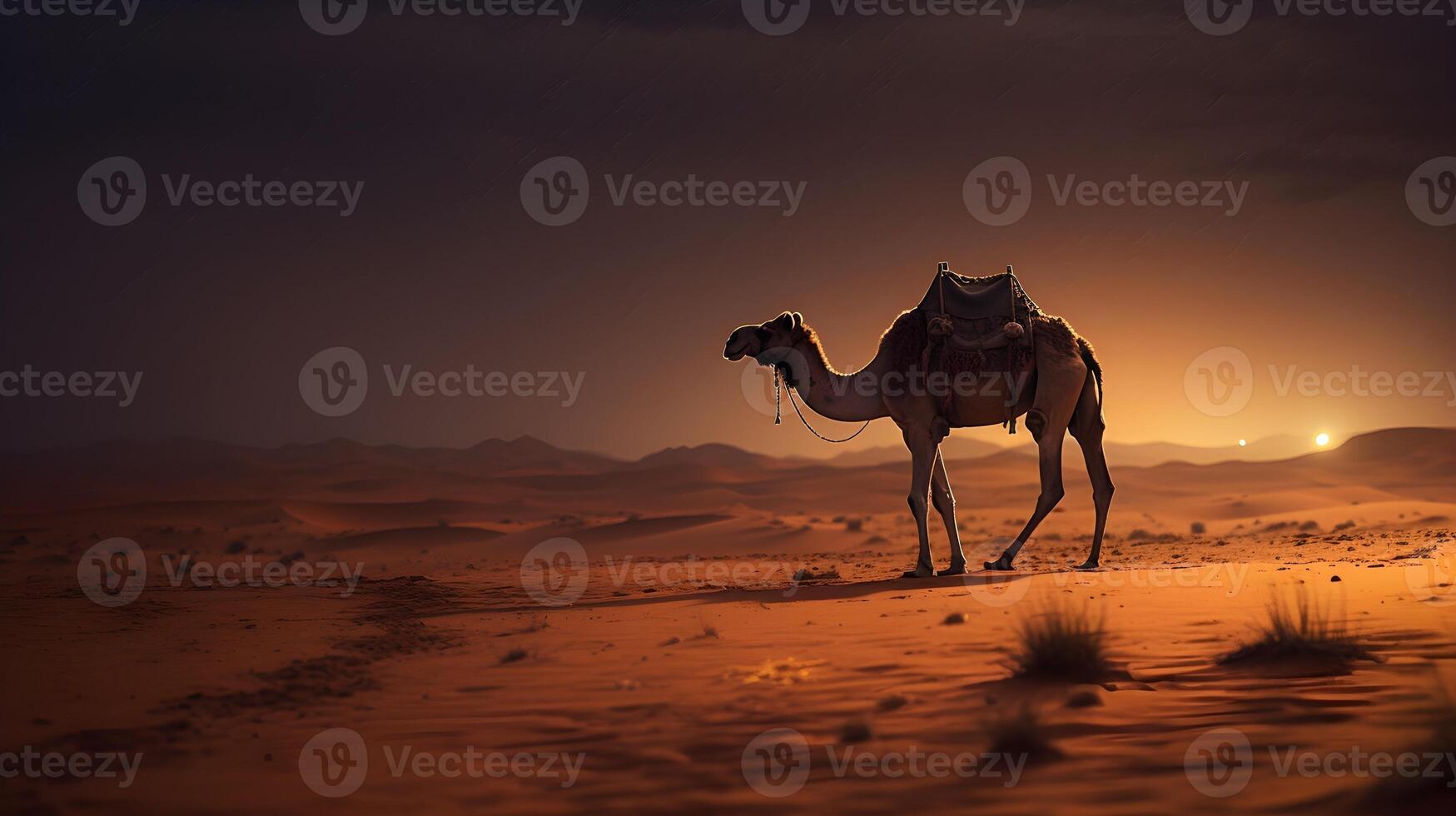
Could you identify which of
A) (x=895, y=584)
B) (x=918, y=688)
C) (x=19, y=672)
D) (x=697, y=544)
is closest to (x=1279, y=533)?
(x=697, y=544)

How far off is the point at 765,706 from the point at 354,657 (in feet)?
14.9

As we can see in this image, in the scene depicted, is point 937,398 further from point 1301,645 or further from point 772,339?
point 1301,645

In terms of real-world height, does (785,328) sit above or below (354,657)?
above

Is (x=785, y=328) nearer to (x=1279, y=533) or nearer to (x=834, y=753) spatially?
(x=834, y=753)

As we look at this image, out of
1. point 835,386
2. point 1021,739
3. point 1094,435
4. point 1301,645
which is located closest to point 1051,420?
point 1094,435

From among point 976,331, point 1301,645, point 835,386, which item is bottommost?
point 1301,645

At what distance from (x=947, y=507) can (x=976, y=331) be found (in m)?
2.24

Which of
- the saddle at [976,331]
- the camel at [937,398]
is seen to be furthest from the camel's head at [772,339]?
the saddle at [976,331]

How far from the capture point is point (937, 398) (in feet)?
47.6

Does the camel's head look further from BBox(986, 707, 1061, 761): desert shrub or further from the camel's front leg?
BBox(986, 707, 1061, 761): desert shrub

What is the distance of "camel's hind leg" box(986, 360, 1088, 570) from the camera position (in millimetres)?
14508

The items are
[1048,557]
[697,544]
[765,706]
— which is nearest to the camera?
[765,706]

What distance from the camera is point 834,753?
5.93m

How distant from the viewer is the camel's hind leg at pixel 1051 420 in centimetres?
1451
